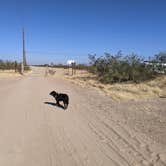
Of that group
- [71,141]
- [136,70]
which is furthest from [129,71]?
[71,141]

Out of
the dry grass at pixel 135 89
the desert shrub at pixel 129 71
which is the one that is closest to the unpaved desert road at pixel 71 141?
the dry grass at pixel 135 89

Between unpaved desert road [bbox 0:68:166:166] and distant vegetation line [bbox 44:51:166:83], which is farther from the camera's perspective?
distant vegetation line [bbox 44:51:166:83]

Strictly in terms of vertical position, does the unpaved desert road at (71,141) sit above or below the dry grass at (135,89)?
above

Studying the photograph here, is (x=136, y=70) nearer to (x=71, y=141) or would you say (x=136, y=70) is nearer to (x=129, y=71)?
(x=129, y=71)

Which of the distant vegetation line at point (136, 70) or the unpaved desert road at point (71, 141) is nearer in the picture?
the unpaved desert road at point (71, 141)

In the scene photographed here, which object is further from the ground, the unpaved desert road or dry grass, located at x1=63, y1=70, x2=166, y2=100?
the unpaved desert road

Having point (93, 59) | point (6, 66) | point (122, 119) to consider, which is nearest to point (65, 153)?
point (122, 119)

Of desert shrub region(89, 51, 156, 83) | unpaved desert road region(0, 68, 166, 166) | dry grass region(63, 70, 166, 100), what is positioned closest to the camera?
unpaved desert road region(0, 68, 166, 166)

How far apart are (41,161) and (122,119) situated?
5934 millimetres

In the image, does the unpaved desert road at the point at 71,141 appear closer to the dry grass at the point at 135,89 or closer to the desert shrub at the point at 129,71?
the dry grass at the point at 135,89

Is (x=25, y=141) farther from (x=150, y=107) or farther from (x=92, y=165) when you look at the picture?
(x=150, y=107)

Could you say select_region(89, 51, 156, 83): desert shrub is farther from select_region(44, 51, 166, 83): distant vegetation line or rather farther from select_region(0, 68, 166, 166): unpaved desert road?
select_region(0, 68, 166, 166): unpaved desert road

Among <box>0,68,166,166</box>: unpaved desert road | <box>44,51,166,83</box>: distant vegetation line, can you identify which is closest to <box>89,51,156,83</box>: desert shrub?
<box>44,51,166,83</box>: distant vegetation line

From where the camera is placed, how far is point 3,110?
13.7m
